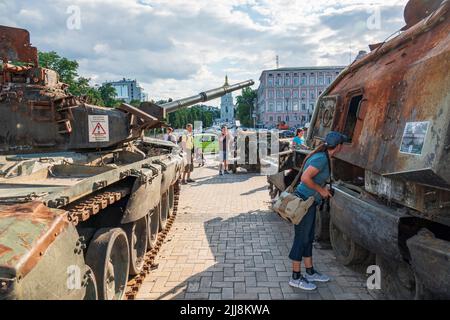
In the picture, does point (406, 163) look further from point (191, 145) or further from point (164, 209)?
point (191, 145)

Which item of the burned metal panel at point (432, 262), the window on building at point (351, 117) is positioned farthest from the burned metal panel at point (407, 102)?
the burned metal panel at point (432, 262)

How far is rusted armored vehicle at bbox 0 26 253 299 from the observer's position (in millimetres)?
2217

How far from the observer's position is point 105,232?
4.02 m

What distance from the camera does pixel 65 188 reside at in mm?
2906

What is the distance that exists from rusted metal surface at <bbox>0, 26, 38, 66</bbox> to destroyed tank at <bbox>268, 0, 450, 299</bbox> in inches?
171

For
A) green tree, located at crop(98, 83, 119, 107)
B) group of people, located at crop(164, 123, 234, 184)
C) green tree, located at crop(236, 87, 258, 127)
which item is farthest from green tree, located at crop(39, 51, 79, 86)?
green tree, located at crop(236, 87, 258, 127)

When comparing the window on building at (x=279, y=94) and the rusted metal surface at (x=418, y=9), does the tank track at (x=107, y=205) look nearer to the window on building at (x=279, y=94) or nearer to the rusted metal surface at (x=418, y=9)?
the rusted metal surface at (x=418, y=9)

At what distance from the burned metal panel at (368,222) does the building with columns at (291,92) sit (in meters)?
86.1

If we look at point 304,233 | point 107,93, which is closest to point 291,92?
point 107,93

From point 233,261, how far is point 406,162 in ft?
10.2

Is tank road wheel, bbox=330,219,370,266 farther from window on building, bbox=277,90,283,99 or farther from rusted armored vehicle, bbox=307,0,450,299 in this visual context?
window on building, bbox=277,90,283,99

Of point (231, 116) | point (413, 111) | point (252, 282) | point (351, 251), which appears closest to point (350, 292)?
point (351, 251)

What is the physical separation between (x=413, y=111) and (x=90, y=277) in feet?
10.3
